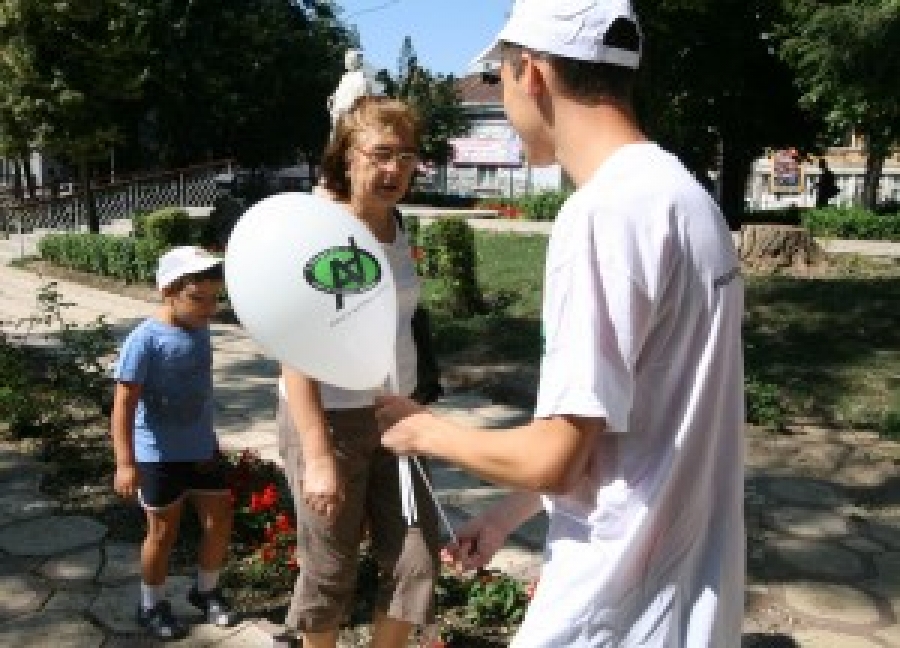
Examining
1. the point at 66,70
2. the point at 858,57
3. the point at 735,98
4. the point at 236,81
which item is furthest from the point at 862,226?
the point at 236,81

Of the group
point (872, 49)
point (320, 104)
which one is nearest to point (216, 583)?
point (872, 49)

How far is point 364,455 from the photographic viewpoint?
273 cm

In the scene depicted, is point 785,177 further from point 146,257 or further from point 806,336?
point 806,336

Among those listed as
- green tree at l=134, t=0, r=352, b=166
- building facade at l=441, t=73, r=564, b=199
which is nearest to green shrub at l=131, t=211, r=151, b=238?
green tree at l=134, t=0, r=352, b=166

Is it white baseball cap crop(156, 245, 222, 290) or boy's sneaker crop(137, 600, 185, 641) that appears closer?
white baseball cap crop(156, 245, 222, 290)

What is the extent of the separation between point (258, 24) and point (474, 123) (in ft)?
61.1

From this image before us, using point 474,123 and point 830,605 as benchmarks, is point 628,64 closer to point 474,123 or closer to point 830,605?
point 830,605

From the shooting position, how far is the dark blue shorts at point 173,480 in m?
3.42

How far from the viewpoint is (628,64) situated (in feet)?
4.76

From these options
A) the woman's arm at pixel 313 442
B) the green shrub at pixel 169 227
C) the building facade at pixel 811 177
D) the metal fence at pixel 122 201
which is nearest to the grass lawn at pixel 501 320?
the green shrub at pixel 169 227

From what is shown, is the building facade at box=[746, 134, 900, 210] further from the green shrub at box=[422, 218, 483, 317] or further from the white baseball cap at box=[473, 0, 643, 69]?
the white baseball cap at box=[473, 0, 643, 69]

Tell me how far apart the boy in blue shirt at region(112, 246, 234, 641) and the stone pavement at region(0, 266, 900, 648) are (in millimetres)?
336

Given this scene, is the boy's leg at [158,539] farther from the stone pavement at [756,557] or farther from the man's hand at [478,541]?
the man's hand at [478,541]

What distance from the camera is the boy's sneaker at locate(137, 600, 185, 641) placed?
3549 millimetres
